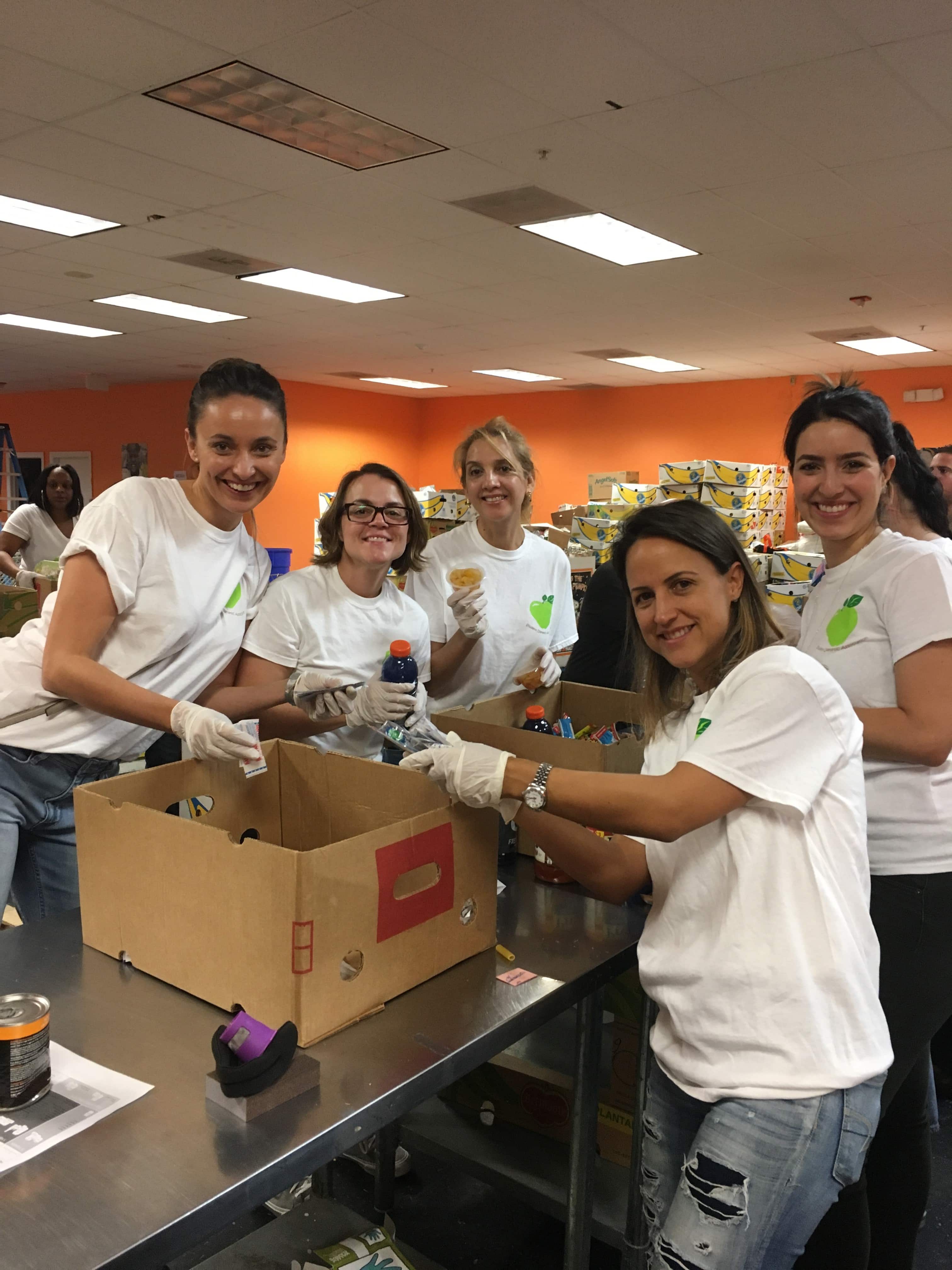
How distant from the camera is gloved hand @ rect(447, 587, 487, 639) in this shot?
246 cm

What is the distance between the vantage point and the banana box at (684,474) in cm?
824

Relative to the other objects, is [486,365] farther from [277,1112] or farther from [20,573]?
[277,1112]

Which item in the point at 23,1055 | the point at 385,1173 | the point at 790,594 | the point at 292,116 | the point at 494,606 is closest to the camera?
the point at 23,1055

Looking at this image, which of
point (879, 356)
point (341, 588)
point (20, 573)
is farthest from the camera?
point (879, 356)

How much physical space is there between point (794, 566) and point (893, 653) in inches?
194

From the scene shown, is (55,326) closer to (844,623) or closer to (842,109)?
(842,109)

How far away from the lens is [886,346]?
8102 mm

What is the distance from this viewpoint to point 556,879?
1.79m

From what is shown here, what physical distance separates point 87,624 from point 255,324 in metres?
6.63

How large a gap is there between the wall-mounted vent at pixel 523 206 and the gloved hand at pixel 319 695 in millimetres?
3224

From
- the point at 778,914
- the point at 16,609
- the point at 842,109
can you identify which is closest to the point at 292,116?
the point at 842,109

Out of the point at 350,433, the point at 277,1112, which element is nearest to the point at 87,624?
the point at 277,1112

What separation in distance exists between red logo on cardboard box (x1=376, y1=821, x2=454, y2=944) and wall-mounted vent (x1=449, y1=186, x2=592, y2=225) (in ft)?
12.3

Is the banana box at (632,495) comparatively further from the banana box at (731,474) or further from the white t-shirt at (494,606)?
the white t-shirt at (494,606)
